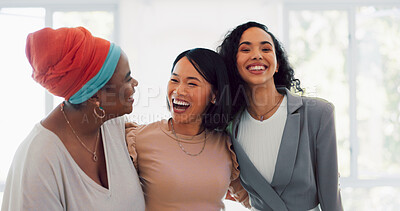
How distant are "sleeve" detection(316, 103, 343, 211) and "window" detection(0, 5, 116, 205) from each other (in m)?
2.77

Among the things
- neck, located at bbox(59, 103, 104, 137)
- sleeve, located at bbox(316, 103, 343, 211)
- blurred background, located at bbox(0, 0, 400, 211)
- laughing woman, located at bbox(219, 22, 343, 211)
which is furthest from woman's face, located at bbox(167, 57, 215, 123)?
blurred background, located at bbox(0, 0, 400, 211)

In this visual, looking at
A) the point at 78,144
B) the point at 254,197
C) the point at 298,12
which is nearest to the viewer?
the point at 78,144

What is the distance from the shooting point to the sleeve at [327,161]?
154cm

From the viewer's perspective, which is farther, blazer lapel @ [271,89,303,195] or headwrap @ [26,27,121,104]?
blazer lapel @ [271,89,303,195]

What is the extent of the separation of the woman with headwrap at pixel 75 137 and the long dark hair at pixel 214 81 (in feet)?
1.31

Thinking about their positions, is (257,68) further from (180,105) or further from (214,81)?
(180,105)

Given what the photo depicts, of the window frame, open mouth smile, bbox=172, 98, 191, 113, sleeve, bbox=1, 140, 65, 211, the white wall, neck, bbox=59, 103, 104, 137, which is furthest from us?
the window frame

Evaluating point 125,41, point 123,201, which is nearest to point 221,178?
point 123,201

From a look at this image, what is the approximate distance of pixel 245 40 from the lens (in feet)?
5.52

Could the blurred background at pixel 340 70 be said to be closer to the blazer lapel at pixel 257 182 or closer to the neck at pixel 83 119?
the blazer lapel at pixel 257 182

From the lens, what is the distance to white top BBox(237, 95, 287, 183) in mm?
1594

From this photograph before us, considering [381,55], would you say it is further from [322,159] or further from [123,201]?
[123,201]

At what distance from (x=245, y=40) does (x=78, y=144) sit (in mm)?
928

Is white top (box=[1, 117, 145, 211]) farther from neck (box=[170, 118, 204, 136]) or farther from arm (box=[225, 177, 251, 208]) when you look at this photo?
arm (box=[225, 177, 251, 208])
